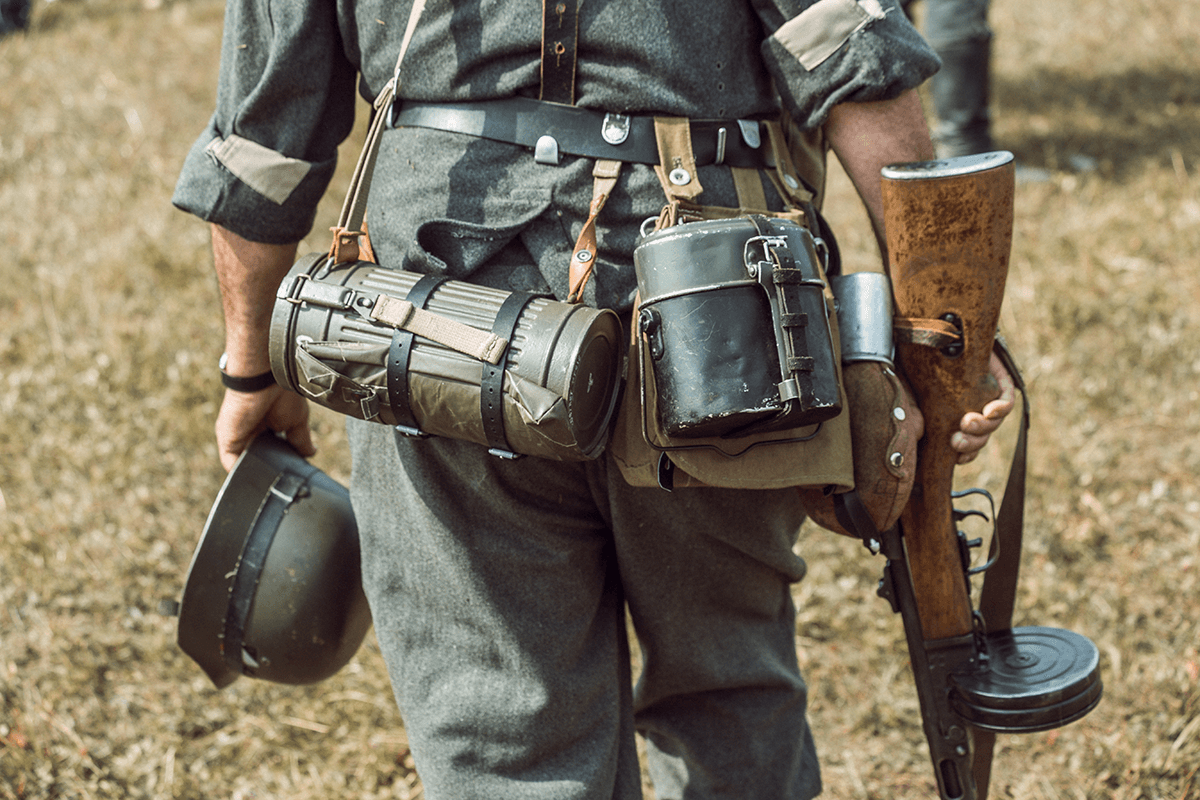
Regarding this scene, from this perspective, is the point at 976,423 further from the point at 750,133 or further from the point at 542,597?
the point at 542,597

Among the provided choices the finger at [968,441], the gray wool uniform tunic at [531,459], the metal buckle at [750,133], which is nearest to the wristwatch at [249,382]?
the gray wool uniform tunic at [531,459]

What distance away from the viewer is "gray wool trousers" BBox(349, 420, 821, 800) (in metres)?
1.60

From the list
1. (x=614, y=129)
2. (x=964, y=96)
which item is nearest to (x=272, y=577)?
(x=614, y=129)

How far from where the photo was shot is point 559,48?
1.45 m

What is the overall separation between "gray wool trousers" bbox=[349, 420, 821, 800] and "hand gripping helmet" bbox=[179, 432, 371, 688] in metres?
0.27

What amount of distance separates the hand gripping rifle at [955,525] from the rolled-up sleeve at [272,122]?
0.88 metres

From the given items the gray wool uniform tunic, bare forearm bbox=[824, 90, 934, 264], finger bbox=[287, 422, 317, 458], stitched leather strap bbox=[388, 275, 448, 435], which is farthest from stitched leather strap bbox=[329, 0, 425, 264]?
finger bbox=[287, 422, 317, 458]

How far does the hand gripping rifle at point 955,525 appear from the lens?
4.99ft

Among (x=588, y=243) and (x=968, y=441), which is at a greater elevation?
(x=588, y=243)

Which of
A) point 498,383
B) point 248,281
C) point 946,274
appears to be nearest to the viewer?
point 498,383

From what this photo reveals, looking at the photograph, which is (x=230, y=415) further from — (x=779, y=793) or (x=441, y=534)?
(x=779, y=793)

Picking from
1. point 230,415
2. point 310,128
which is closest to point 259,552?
point 230,415

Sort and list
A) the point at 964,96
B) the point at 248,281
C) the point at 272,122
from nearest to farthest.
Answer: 1. the point at 272,122
2. the point at 248,281
3. the point at 964,96

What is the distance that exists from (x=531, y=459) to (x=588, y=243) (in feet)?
1.14
